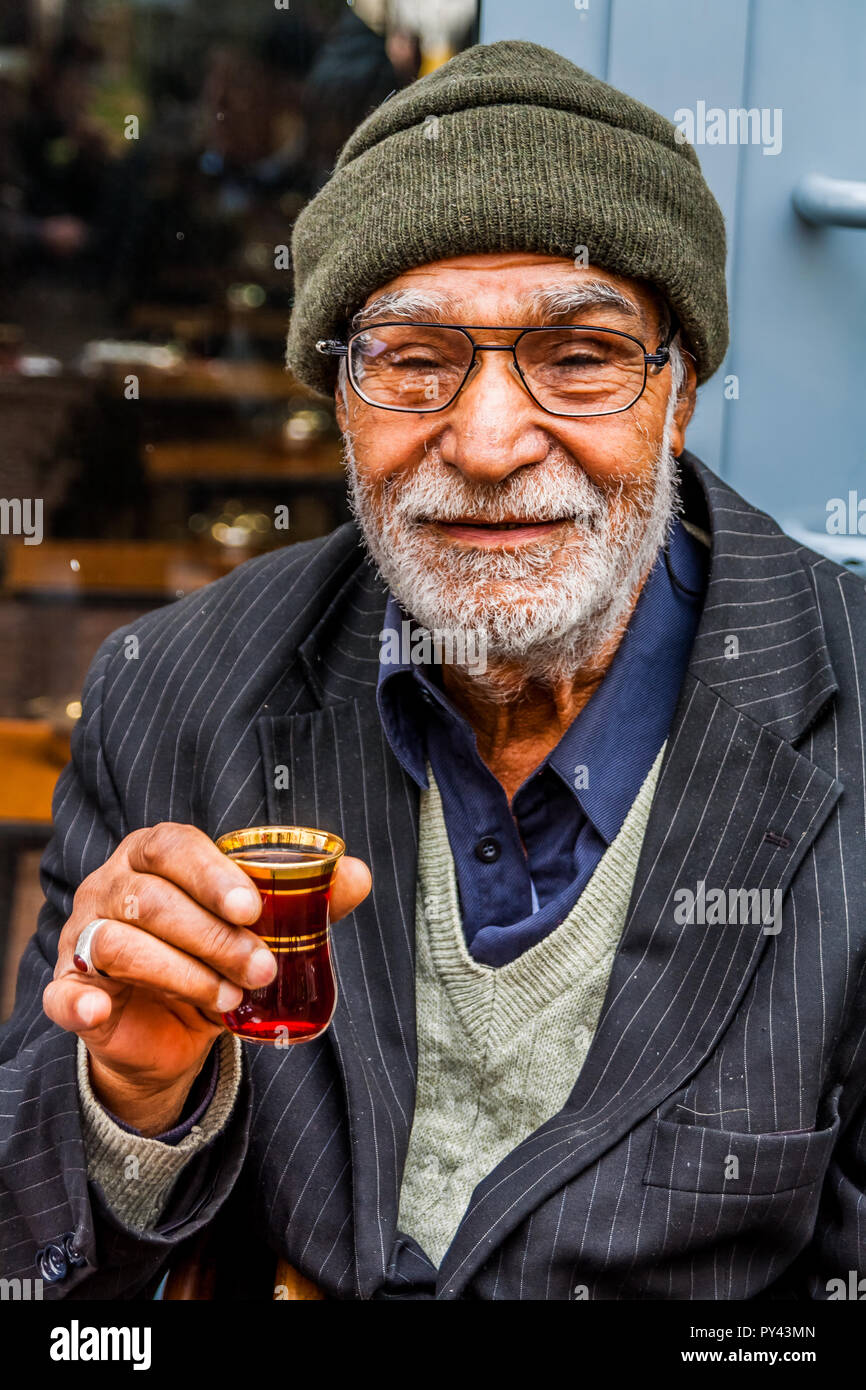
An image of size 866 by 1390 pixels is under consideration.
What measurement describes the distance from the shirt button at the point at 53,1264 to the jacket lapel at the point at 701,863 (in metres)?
0.50

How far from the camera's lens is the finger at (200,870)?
1427 millimetres

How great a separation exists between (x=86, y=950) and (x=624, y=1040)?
2.41 ft

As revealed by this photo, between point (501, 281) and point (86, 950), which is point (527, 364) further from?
point (86, 950)

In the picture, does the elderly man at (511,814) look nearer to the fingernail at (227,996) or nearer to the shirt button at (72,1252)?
the shirt button at (72,1252)

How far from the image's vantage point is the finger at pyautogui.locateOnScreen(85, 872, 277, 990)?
146 centimetres

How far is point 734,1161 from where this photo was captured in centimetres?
171

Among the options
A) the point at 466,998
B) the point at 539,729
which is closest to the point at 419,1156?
the point at 466,998

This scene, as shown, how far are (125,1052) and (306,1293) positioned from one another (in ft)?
1.68

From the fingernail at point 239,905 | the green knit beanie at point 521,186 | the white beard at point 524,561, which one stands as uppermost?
the green knit beanie at point 521,186

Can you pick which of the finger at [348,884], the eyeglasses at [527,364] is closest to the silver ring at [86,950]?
the finger at [348,884]

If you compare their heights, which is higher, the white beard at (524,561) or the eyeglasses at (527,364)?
the eyeglasses at (527,364)

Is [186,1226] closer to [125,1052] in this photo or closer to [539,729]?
[125,1052]

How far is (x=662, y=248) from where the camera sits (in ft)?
6.27

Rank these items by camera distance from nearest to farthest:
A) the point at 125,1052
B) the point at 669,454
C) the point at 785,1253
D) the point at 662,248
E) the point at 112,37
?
1. the point at 125,1052
2. the point at 785,1253
3. the point at 662,248
4. the point at 669,454
5. the point at 112,37
